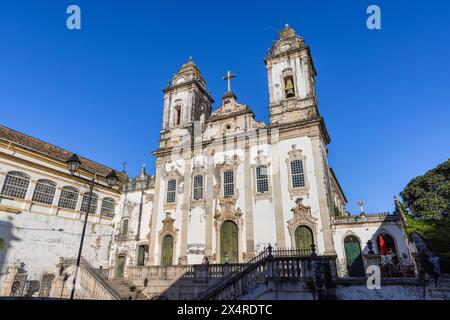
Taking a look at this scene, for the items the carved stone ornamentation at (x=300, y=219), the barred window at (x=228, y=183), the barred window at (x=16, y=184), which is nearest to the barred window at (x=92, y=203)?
the barred window at (x=16, y=184)

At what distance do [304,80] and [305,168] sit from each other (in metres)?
6.98

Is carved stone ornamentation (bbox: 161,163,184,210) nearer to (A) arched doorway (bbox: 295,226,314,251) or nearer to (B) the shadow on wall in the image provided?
(A) arched doorway (bbox: 295,226,314,251)

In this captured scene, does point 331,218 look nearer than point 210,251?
Yes

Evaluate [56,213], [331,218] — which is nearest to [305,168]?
[331,218]

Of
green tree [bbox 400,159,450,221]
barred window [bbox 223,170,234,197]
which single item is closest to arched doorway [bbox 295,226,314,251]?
barred window [bbox 223,170,234,197]

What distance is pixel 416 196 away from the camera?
24.9m

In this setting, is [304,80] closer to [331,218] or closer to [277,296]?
[331,218]

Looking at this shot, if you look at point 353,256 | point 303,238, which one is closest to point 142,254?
point 303,238

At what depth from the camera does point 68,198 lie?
79.7ft

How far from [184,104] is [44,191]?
43.9ft

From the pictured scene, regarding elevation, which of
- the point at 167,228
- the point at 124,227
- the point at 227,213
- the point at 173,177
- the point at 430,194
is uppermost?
the point at 173,177

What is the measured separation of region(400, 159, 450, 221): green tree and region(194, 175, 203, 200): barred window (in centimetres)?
1736

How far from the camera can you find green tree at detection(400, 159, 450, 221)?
2206cm

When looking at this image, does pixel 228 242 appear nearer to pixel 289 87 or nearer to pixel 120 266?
pixel 120 266
